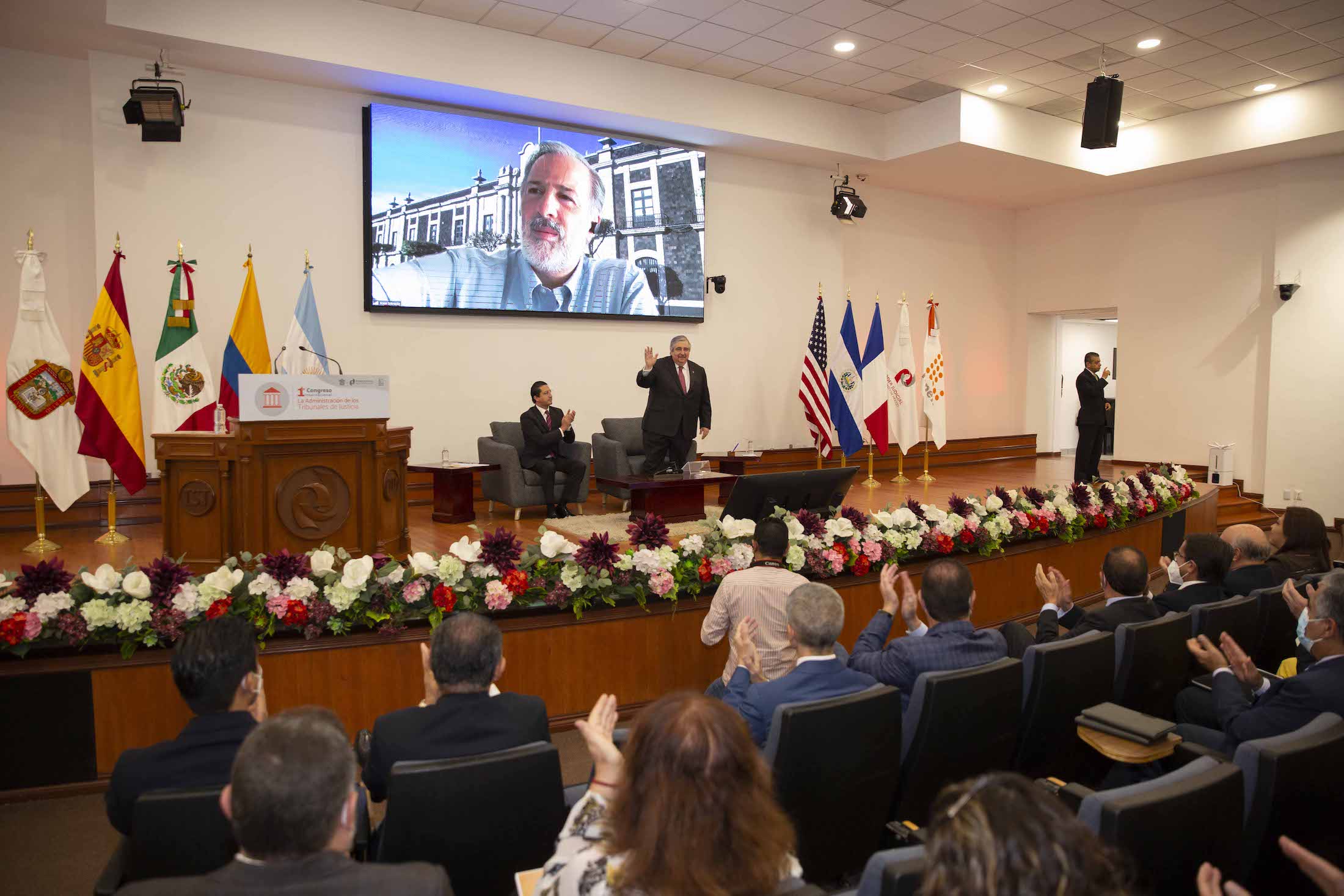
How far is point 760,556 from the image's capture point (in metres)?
3.76

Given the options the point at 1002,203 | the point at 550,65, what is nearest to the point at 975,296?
the point at 1002,203

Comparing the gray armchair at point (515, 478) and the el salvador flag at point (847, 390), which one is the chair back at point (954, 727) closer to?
the gray armchair at point (515, 478)

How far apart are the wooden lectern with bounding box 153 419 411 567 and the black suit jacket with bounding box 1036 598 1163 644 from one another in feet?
12.5

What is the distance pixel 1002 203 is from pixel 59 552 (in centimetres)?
1242

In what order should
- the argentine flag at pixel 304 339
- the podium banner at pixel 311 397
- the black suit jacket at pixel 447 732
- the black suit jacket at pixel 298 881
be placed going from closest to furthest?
the black suit jacket at pixel 298 881 → the black suit jacket at pixel 447 732 → the podium banner at pixel 311 397 → the argentine flag at pixel 304 339

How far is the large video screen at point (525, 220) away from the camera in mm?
8023

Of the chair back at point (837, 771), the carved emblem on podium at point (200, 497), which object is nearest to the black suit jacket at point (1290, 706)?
the chair back at point (837, 771)

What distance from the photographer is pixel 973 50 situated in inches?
338

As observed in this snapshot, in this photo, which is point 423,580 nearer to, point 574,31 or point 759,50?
point 574,31

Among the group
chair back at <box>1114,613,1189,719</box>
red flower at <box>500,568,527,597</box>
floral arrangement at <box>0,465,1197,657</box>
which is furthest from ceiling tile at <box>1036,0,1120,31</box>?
red flower at <box>500,568,527,597</box>

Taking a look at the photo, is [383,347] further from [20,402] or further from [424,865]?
[424,865]

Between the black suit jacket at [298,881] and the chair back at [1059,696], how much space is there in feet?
7.05

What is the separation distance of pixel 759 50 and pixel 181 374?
6.06m

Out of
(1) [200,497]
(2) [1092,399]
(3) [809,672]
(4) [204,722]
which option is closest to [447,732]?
Result: (4) [204,722]
